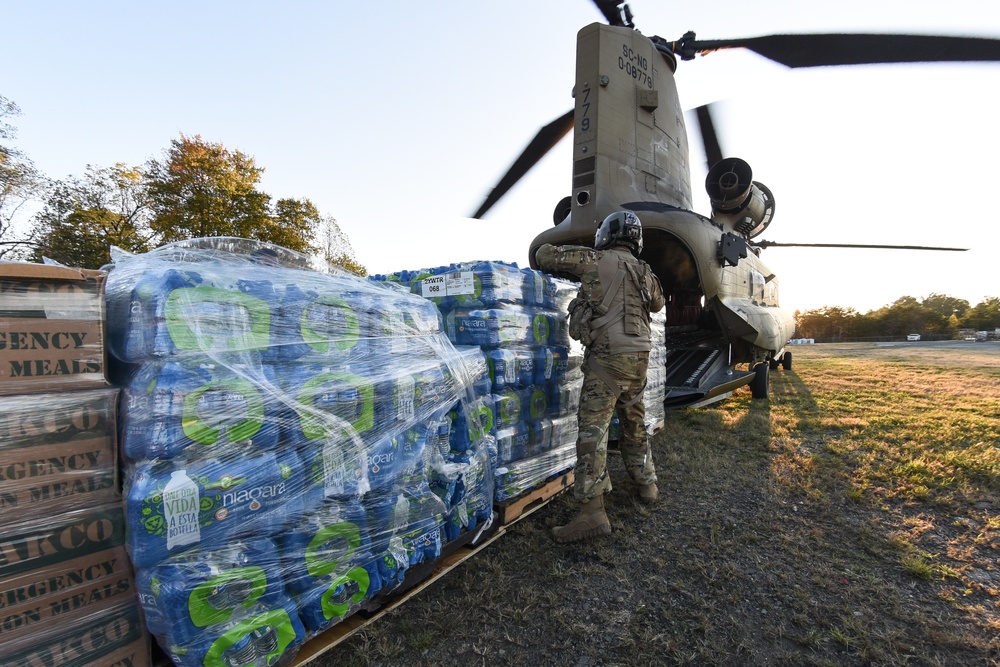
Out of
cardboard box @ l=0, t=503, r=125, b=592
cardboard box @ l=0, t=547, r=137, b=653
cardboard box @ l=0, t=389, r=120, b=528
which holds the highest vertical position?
cardboard box @ l=0, t=389, r=120, b=528

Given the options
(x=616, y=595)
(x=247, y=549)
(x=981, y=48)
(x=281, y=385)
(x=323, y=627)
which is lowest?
(x=616, y=595)

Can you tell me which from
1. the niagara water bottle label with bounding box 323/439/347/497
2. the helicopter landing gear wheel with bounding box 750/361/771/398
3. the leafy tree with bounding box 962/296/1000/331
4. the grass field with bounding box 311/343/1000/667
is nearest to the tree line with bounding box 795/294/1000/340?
the leafy tree with bounding box 962/296/1000/331

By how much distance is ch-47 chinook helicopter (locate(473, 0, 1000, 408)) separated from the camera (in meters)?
5.31

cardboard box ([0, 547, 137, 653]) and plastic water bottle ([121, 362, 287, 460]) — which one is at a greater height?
plastic water bottle ([121, 362, 287, 460])

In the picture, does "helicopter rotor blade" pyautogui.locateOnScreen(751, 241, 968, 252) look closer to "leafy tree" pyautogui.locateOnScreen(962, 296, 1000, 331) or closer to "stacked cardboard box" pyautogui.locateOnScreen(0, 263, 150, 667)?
"stacked cardboard box" pyautogui.locateOnScreen(0, 263, 150, 667)

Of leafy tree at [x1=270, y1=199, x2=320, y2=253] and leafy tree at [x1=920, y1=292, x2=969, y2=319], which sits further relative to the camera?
leafy tree at [x1=920, y1=292, x2=969, y2=319]

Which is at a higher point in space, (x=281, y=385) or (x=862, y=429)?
(x=281, y=385)

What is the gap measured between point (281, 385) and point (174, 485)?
1.56ft

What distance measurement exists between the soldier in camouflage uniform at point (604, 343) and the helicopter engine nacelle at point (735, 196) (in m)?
5.34

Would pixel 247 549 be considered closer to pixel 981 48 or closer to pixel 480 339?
pixel 480 339

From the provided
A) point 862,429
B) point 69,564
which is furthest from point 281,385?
point 862,429

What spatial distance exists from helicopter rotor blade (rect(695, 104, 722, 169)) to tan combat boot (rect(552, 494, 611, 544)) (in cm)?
767

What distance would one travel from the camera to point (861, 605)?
7.52ft

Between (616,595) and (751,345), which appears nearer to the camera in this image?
(616,595)
